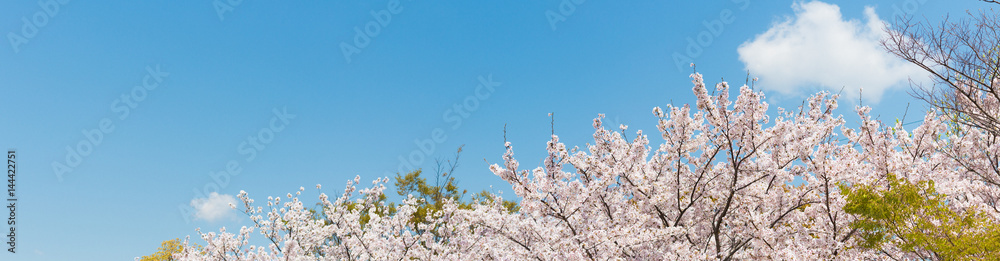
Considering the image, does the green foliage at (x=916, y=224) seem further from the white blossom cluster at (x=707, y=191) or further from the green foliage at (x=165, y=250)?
the green foliage at (x=165, y=250)

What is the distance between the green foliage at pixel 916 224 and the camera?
23.5 ft

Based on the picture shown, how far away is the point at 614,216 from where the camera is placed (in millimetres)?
8508

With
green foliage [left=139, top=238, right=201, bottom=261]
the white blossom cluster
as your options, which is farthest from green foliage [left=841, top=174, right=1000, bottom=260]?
green foliage [left=139, top=238, right=201, bottom=261]

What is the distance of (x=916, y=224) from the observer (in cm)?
750

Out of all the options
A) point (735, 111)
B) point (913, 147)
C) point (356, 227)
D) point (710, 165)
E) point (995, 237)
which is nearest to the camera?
point (995, 237)

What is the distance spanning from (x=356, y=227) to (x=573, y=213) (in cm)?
501

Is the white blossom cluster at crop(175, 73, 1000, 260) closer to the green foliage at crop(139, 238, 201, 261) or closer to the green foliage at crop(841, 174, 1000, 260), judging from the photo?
the green foliage at crop(841, 174, 1000, 260)

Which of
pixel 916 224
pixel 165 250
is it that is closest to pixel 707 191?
pixel 916 224

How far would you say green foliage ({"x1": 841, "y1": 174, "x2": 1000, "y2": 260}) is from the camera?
282 inches

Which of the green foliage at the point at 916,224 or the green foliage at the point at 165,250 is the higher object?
the green foliage at the point at 165,250

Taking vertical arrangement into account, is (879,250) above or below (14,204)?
below

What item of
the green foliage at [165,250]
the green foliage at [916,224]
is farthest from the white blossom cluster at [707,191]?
the green foliage at [165,250]

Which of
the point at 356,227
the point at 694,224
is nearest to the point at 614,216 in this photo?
the point at 694,224

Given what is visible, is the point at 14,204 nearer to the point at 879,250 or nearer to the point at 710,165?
the point at 710,165
